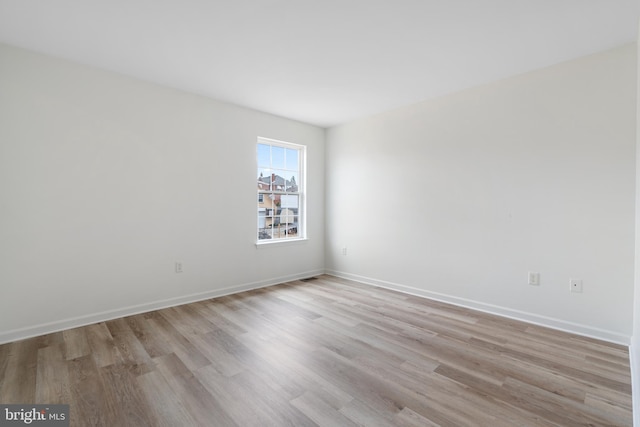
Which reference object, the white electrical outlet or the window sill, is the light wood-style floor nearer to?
the white electrical outlet

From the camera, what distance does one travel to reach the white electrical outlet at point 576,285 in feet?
8.40

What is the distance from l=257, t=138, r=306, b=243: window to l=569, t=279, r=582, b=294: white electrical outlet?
3279 millimetres

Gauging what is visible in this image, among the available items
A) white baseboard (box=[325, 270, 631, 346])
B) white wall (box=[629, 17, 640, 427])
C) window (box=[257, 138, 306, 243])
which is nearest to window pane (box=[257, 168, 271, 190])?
window (box=[257, 138, 306, 243])

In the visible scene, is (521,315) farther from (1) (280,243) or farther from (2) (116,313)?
(2) (116,313)

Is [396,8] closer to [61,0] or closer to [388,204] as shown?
[61,0]

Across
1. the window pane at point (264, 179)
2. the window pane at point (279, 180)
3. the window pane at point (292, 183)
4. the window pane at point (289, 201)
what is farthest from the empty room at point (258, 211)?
the window pane at point (292, 183)

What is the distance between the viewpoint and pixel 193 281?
3.42 m

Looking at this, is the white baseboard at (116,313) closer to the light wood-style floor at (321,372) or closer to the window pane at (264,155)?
the light wood-style floor at (321,372)

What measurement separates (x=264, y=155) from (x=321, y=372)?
306 cm

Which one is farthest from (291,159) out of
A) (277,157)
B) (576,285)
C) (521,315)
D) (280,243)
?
(576,285)

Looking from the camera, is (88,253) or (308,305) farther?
(308,305)

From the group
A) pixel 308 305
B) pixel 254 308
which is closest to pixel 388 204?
pixel 308 305

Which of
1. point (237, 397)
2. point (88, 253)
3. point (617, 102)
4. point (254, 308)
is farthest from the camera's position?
point (254, 308)

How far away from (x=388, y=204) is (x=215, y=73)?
2.59 meters
